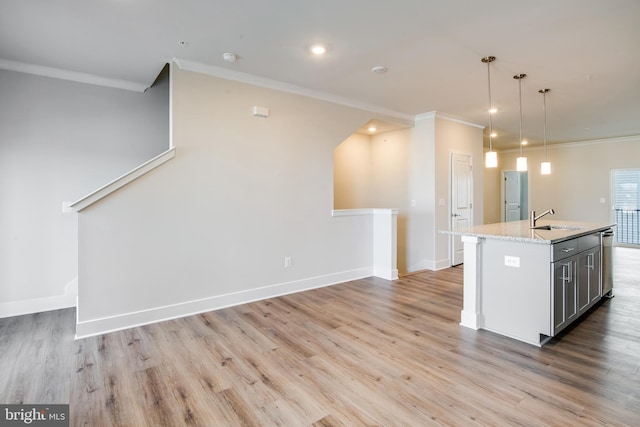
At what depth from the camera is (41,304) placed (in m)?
3.82

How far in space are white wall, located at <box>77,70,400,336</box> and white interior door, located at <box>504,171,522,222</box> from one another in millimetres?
6949

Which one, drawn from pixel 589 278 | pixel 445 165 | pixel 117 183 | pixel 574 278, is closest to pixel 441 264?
pixel 445 165

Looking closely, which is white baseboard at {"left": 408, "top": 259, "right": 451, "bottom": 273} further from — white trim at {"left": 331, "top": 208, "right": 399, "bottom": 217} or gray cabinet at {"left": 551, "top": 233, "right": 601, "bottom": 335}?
gray cabinet at {"left": 551, "top": 233, "right": 601, "bottom": 335}

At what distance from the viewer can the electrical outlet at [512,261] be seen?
2986mm

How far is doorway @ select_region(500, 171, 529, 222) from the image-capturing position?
966 centimetres

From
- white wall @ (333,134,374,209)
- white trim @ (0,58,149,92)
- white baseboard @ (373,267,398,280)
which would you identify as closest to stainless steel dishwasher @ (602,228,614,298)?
white baseboard @ (373,267,398,280)

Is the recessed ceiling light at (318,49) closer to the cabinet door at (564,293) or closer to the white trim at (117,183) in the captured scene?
the white trim at (117,183)

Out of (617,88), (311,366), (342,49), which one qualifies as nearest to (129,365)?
(311,366)

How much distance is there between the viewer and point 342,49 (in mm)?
3223

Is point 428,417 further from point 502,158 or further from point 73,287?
point 502,158

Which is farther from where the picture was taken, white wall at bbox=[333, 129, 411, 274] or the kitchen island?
Answer: white wall at bbox=[333, 129, 411, 274]

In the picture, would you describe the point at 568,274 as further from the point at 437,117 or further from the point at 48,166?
the point at 48,166

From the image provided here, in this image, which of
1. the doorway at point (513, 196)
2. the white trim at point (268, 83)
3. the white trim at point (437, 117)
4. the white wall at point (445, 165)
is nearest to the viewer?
the white trim at point (268, 83)

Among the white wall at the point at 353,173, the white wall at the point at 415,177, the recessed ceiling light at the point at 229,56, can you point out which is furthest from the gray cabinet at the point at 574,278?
the white wall at the point at 353,173
